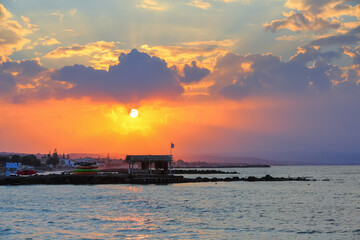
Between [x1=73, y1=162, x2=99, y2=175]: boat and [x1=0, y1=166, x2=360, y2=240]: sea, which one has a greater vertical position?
[x1=73, y1=162, x2=99, y2=175]: boat

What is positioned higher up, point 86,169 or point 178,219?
point 86,169

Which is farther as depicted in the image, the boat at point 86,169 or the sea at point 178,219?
the boat at point 86,169

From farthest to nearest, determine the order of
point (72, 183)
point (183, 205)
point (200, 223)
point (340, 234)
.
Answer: point (72, 183) < point (183, 205) < point (200, 223) < point (340, 234)

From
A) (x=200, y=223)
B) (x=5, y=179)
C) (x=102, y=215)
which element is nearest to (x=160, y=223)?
(x=200, y=223)

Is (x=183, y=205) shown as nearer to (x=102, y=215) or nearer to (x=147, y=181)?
(x=102, y=215)

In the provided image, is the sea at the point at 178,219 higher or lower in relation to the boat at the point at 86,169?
lower

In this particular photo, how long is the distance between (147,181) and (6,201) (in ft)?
154

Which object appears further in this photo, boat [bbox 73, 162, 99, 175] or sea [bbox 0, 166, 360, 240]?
boat [bbox 73, 162, 99, 175]

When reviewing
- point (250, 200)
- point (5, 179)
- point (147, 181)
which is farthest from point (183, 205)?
point (5, 179)

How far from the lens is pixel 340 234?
35.3m

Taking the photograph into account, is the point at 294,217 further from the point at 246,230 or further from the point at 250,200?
the point at 250,200

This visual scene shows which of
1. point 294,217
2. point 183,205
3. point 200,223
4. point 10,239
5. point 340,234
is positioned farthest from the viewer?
point 183,205

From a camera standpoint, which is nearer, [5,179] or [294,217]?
[294,217]

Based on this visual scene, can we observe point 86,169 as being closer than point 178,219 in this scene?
No
